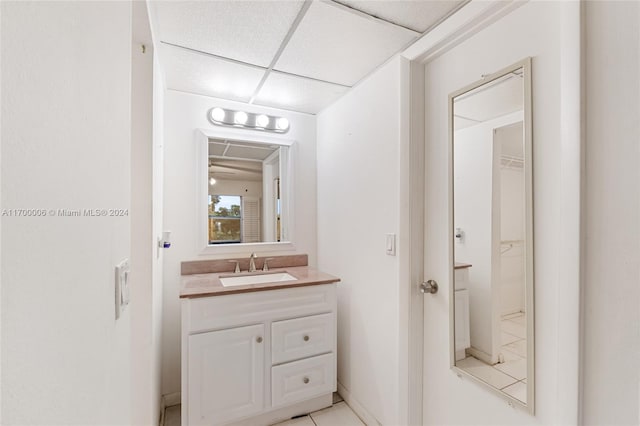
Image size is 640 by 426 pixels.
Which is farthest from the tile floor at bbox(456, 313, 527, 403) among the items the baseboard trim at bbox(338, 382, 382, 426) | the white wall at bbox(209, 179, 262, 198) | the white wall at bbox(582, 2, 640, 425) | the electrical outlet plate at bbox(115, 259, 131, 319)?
the white wall at bbox(209, 179, 262, 198)

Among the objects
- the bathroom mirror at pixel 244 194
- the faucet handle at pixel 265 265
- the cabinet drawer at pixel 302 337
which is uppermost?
the bathroom mirror at pixel 244 194

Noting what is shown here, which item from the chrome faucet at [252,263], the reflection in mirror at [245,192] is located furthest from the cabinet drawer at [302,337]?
the reflection in mirror at [245,192]

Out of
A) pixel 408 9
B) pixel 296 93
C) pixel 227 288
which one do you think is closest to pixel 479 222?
pixel 408 9

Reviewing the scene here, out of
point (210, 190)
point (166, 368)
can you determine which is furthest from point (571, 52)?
point (166, 368)

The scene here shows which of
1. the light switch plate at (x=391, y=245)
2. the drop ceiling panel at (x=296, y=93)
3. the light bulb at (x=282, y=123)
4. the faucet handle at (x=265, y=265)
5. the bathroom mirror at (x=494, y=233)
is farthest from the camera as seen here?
the light bulb at (x=282, y=123)

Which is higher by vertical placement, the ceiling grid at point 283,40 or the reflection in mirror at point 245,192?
the ceiling grid at point 283,40

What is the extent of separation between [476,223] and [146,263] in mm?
1457

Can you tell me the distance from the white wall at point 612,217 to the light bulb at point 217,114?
200 centimetres

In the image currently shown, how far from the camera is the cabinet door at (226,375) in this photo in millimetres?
1592

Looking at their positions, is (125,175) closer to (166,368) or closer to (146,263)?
(146,263)

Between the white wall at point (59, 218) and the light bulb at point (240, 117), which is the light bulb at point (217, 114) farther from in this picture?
the white wall at point (59, 218)

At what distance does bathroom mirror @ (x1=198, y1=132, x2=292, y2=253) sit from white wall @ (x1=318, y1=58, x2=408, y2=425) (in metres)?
0.36

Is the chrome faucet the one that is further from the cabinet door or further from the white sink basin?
the cabinet door

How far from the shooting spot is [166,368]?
78.2 inches
